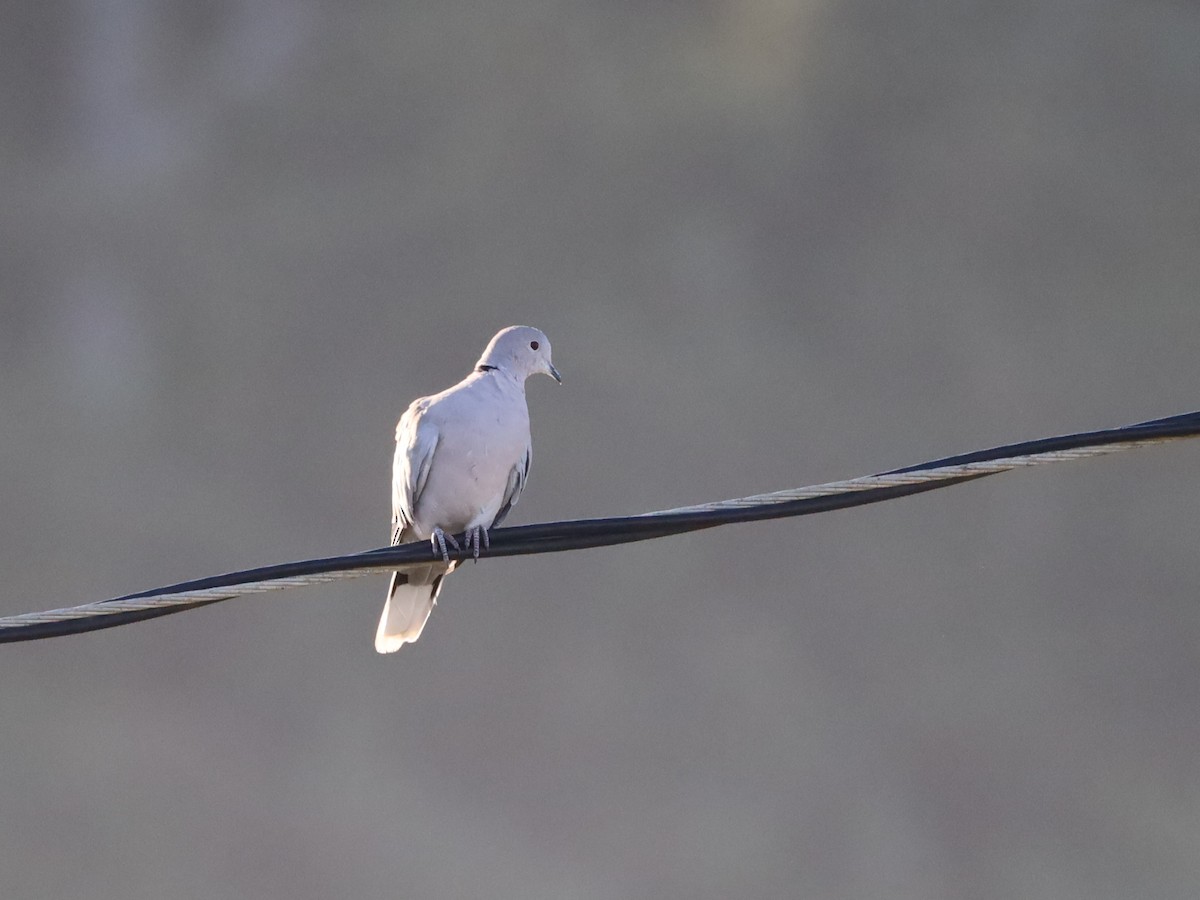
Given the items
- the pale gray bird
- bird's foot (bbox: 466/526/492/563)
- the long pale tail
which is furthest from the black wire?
the long pale tail

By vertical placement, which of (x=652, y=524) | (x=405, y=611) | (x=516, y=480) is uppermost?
(x=516, y=480)

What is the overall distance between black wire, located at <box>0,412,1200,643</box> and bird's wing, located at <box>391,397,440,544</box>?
4.56 ft

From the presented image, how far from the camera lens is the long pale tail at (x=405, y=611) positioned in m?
4.04

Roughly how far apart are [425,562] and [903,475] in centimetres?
93

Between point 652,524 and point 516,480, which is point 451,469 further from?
point 652,524

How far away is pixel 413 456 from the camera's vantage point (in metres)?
3.93

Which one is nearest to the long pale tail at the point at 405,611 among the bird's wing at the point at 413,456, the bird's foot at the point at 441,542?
the bird's wing at the point at 413,456

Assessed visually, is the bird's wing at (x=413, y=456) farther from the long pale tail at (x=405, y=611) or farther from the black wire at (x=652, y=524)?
the black wire at (x=652, y=524)

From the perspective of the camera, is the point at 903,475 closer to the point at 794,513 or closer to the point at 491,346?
the point at 794,513

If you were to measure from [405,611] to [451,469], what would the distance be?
1.58 feet

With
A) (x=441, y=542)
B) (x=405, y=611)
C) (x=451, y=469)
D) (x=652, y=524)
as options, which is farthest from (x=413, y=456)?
(x=652, y=524)

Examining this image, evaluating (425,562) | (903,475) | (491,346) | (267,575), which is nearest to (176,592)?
(267,575)

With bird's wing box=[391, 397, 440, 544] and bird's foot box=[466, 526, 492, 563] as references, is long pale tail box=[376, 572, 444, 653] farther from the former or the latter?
bird's foot box=[466, 526, 492, 563]

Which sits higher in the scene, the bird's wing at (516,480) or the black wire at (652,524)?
the bird's wing at (516,480)
